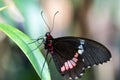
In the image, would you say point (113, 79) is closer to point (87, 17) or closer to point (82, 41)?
point (87, 17)

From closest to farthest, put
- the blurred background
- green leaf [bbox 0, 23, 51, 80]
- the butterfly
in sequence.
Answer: green leaf [bbox 0, 23, 51, 80], the butterfly, the blurred background

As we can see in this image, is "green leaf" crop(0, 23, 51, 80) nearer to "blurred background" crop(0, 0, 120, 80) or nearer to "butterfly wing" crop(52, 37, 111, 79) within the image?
"butterfly wing" crop(52, 37, 111, 79)

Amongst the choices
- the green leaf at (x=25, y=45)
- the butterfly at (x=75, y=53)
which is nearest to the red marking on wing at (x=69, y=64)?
the butterfly at (x=75, y=53)

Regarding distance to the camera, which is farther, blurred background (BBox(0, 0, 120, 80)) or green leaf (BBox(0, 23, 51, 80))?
blurred background (BBox(0, 0, 120, 80))

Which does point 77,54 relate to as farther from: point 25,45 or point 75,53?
point 25,45

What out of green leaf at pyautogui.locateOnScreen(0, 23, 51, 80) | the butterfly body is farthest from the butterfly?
green leaf at pyautogui.locateOnScreen(0, 23, 51, 80)

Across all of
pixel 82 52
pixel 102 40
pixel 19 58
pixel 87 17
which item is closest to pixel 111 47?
pixel 102 40

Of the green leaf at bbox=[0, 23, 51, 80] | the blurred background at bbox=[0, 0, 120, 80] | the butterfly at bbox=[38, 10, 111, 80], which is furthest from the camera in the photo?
the blurred background at bbox=[0, 0, 120, 80]
